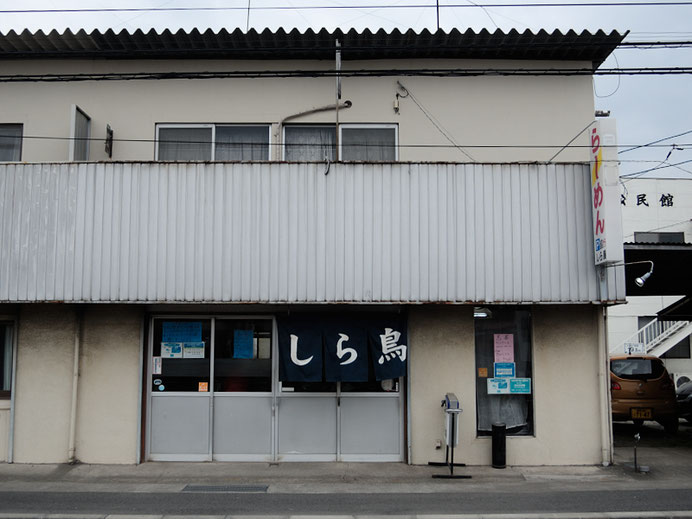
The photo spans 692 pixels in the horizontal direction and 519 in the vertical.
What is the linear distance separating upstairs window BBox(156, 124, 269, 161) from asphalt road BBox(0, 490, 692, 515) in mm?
5825

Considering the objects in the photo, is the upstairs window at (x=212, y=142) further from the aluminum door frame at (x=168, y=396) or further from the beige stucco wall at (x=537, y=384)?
the beige stucco wall at (x=537, y=384)

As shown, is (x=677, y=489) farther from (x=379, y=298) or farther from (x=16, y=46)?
(x=16, y=46)

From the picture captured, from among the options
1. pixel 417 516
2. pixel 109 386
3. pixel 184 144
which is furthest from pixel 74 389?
pixel 417 516

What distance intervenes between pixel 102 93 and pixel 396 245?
627cm

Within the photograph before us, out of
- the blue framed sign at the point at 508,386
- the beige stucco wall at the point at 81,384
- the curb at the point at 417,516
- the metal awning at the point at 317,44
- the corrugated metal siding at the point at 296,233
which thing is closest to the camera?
the curb at the point at 417,516

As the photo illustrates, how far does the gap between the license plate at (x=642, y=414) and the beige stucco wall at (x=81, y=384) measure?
404 inches

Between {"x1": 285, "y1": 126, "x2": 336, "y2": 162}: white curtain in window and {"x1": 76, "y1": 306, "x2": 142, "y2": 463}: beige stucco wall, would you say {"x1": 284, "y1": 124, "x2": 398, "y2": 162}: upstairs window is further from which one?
{"x1": 76, "y1": 306, "x2": 142, "y2": 463}: beige stucco wall

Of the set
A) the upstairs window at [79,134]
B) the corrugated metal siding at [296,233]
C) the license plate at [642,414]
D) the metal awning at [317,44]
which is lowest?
the license plate at [642,414]

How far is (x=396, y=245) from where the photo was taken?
9.33 m

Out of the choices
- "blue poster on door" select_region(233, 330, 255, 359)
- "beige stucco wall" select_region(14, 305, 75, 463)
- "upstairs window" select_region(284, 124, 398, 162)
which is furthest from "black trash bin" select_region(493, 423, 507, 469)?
"beige stucco wall" select_region(14, 305, 75, 463)

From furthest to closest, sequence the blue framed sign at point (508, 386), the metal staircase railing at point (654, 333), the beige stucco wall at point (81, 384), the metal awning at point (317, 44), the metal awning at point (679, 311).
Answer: the metal staircase railing at point (654, 333) < the metal awning at point (679, 311) < the metal awning at point (317, 44) < the blue framed sign at point (508, 386) < the beige stucco wall at point (81, 384)

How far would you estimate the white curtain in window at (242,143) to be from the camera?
1118 cm

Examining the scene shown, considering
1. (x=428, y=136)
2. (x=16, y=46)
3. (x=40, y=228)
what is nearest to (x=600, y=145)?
(x=428, y=136)

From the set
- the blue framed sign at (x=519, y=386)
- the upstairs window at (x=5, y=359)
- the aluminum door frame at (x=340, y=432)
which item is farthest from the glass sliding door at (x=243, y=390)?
the blue framed sign at (x=519, y=386)
